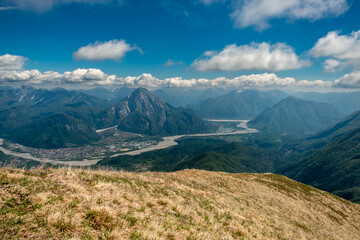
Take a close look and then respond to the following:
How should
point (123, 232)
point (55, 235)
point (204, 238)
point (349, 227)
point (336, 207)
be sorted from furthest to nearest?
point (336, 207), point (349, 227), point (204, 238), point (123, 232), point (55, 235)

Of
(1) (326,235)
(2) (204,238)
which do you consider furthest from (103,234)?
(1) (326,235)

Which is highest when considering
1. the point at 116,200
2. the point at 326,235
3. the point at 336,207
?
the point at 116,200

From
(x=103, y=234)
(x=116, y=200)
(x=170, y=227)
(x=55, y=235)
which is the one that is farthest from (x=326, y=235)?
(x=55, y=235)

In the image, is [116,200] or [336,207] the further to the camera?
→ [336,207]

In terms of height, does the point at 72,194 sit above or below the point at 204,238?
above

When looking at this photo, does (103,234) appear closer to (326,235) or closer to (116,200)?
(116,200)

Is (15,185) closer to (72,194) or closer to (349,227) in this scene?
(72,194)

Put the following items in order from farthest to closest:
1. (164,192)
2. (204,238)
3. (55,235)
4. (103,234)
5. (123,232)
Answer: (164,192), (204,238), (123,232), (103,234), (55,235)

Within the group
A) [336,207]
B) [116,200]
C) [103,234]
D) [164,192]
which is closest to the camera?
[103,234]

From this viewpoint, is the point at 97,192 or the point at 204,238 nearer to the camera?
the point at 204,238
